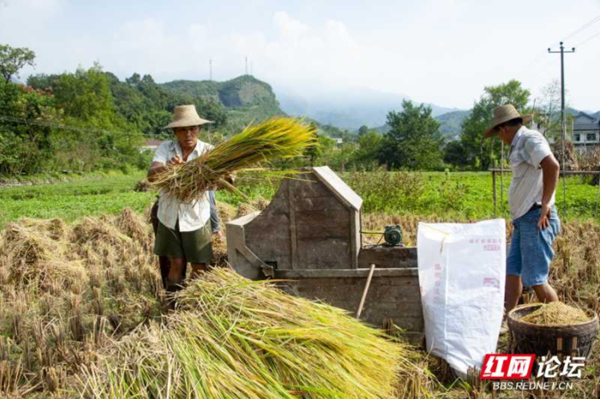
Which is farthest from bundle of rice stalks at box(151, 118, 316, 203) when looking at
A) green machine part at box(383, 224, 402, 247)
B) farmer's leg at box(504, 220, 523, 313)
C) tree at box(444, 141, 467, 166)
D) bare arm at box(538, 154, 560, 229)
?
tree at box(444, 141, 467, 166)

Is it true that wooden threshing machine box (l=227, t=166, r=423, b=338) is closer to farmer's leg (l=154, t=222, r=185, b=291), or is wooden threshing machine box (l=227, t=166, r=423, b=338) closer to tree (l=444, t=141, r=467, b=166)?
farmer's leg (l=154, t=222, r=185, b=291)

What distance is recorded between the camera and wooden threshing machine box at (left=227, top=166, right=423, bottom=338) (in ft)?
11.6

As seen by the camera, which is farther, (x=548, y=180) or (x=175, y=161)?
(x=175, y=161)

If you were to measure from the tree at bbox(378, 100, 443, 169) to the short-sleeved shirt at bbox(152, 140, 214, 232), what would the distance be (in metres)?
38.5

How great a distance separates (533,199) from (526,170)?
0.22 meters

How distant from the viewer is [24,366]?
126 inches

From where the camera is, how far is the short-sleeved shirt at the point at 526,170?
333 centimetres

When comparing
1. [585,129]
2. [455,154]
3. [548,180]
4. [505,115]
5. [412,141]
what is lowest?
[548,180]

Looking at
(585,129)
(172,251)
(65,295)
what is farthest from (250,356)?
(585,129)

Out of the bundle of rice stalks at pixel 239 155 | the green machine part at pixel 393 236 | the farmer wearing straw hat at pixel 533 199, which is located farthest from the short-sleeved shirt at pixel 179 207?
the farmer wearing straw hat at pixel 533 199

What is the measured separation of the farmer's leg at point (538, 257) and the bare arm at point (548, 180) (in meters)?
0.09

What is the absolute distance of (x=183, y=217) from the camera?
3754 mm

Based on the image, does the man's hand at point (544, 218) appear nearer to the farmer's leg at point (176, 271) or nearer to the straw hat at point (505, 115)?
the straw hat at point (505, 115)

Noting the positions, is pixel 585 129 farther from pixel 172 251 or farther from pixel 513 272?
pixel 172 251
